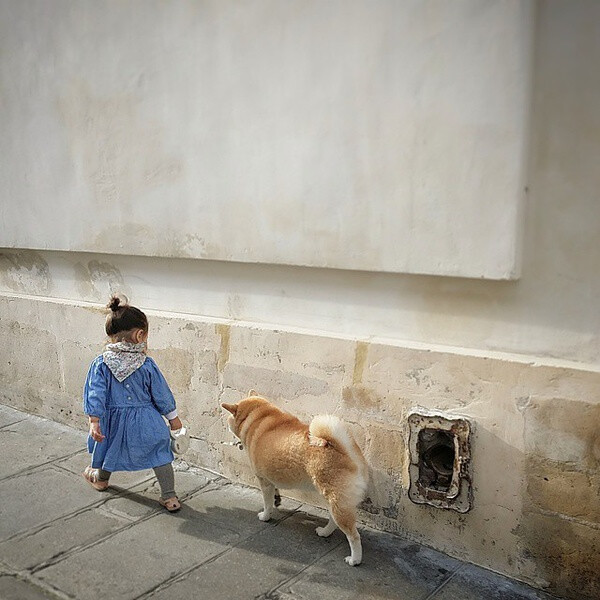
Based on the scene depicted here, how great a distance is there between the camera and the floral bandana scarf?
148 inches

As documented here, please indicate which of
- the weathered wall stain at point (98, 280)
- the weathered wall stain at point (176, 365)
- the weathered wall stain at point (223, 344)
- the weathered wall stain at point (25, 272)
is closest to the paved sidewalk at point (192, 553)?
the weathered wall stain at point (176, 365)

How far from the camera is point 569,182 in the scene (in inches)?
112

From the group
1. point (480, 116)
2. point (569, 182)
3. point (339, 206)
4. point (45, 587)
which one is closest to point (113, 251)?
point (339, 206)

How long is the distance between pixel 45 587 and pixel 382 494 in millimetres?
1657

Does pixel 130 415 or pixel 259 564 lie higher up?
pixel 130 415

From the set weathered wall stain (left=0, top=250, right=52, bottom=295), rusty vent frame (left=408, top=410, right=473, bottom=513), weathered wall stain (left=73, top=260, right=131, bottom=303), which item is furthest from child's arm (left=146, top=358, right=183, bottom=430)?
weathered wall stain (left=0, top=250, right=52, bottom=295)

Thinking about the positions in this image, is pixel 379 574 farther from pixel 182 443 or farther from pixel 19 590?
pixel 182 443

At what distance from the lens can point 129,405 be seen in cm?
382

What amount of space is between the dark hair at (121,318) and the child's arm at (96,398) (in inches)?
8.6

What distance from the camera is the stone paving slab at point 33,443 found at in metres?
4.48

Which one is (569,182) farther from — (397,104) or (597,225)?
(397,104)

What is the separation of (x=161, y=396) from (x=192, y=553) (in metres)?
0.91

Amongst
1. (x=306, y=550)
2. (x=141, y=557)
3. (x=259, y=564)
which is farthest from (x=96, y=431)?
(x=306, y=550)

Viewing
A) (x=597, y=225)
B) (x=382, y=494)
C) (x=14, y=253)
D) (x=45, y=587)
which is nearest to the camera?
(x=597, y=225)
